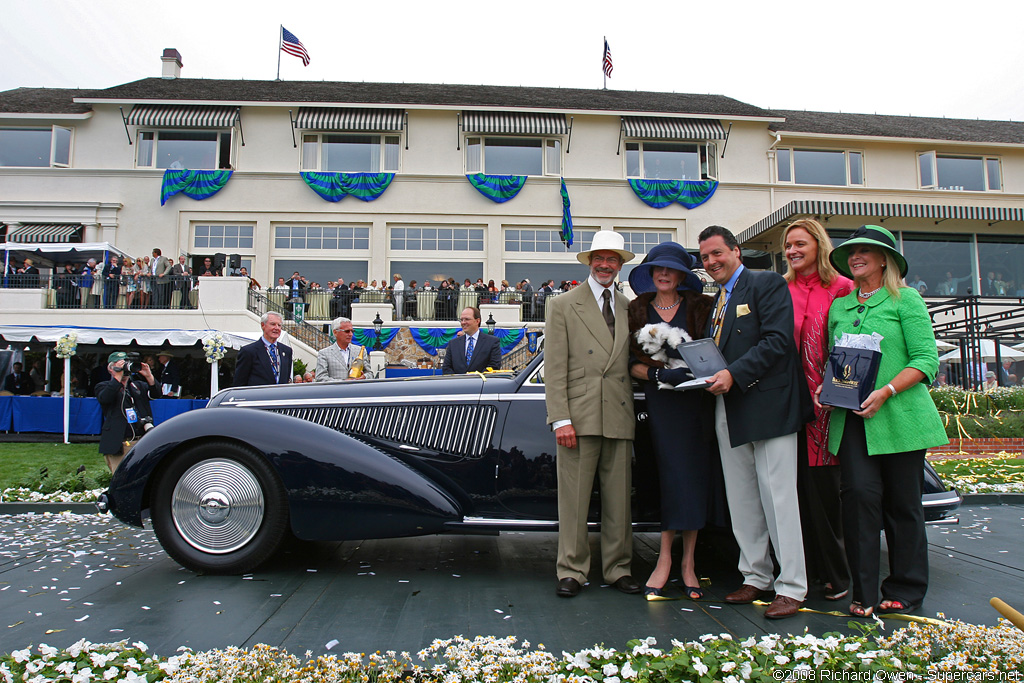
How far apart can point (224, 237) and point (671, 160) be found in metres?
16.9

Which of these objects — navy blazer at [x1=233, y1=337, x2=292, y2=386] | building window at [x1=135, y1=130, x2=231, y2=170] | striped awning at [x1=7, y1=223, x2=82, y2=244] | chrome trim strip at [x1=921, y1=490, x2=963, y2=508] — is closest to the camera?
chrome trim strip at [x1=921, y1=490, x2=963, y2=508]

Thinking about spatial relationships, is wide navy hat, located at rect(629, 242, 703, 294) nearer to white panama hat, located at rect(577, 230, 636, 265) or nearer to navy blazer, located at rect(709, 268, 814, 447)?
white panama hat, located at rect(577, 230, 636, 265)

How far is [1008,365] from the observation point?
19453 millimetres

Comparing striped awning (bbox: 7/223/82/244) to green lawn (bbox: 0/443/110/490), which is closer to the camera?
green lawn (bbox: 0/443/110/490)

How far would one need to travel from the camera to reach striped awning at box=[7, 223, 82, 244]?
854 inches

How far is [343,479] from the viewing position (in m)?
3.72

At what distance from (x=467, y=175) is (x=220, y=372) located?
11.1 meters

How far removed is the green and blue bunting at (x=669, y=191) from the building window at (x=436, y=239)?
6154mm

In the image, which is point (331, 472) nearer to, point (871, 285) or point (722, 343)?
point (722, 343)

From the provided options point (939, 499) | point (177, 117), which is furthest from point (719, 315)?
point (177, 117)

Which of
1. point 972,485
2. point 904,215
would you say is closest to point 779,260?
point 904,215

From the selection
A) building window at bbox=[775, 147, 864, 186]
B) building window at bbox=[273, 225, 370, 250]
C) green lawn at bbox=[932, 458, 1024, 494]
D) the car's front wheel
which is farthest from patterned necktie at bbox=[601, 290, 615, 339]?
building window at bbox=[775, 147, 864, 186]

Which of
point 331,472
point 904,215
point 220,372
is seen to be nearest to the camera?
point 331,472

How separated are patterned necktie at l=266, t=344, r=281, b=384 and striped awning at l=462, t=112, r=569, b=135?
1857 cm
